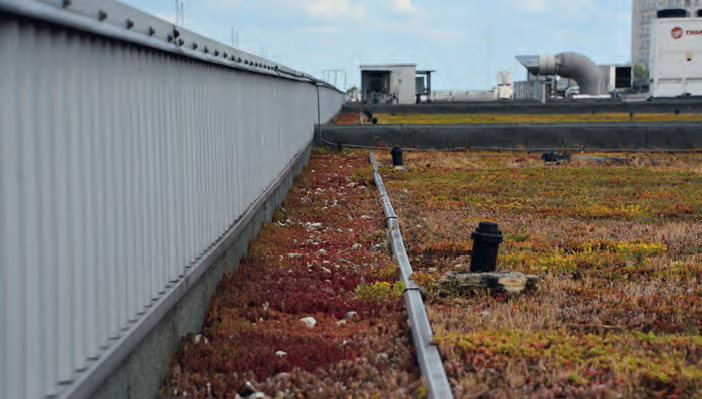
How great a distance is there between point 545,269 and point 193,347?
12.2 ft

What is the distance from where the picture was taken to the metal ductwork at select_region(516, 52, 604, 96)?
190ft

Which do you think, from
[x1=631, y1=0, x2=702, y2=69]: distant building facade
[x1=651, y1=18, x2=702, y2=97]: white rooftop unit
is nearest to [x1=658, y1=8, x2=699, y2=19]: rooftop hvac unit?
[x1=651, y1=18, x2=702, y2=97]: white rooftop unit

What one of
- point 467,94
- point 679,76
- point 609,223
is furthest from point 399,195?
point 467,94

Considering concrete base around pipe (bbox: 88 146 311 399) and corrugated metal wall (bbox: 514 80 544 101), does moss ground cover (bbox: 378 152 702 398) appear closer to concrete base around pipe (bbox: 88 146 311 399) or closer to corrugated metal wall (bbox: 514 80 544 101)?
concrete base around pipe (bbox: 88 146 311 399)

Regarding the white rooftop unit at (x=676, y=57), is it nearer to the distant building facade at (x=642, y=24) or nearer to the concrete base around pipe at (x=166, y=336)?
the concrete base around pipe at (x=166, y=336)

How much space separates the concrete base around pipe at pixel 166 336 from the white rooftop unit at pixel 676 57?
51492 mm

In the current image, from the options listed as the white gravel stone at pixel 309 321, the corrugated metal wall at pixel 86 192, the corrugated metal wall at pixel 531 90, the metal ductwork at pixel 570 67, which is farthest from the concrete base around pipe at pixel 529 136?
the corrugated metal wall at pixel 531 90

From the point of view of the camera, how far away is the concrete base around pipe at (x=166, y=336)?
4.44m

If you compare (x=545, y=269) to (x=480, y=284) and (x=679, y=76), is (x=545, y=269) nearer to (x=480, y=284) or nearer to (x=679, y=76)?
(x=480, y=284)

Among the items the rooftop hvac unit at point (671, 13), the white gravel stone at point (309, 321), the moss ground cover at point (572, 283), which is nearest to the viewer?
the moss ground cover at point (572, 283)

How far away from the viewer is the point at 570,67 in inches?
2421

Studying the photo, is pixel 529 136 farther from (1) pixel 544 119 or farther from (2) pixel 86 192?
(2) pixel 86 192

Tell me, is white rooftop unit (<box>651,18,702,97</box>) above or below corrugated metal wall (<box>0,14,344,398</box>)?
above

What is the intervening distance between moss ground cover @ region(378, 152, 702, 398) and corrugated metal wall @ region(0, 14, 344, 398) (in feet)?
6.35
